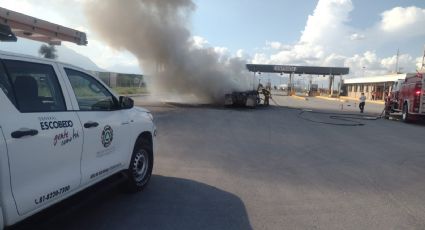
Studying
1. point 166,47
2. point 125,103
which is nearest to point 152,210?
point 125,103

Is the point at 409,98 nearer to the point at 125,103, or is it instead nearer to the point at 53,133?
the point at 125,103

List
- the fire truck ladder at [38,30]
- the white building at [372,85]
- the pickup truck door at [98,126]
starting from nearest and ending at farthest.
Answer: the pickup truck door at [98,126] < the fire truck ladder at [38,30] < the white building at [372,85]

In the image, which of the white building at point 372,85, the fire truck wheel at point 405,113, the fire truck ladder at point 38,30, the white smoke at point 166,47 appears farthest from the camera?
the white building at point 372,85

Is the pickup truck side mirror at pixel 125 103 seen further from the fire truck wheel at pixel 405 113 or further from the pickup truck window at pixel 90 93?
the fire truck wheel at pixel 405 113

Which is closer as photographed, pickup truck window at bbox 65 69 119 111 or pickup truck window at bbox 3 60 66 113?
pickup truck window at bbox 3 60 66 113

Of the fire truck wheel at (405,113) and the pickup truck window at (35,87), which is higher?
the pickup truck window at (35,87)

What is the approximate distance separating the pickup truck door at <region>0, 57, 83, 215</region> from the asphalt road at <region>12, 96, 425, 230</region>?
0.88ft

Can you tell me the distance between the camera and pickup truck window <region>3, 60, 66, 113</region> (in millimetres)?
3520

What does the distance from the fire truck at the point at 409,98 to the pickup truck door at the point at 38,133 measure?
18.7 m

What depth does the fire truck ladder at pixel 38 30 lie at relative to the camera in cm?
1142

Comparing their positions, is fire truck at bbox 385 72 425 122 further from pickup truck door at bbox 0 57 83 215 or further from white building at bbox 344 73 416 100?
white building at bbox 344 73 416 100

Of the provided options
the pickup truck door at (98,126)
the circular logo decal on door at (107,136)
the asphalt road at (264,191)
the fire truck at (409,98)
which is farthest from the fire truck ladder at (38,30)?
the fire truck at (409,98)

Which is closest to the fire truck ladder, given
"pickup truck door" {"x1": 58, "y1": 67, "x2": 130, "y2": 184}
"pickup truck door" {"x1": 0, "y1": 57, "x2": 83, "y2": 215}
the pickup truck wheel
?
the pickup truck wheel

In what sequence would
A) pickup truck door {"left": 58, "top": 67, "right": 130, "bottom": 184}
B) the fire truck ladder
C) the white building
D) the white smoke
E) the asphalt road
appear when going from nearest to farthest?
pickup truck door {"left": 58, "top": 67, "right": 130, "bottom": 184} → the asphalt road → the fire truck ladder → the white smoke → the white building
